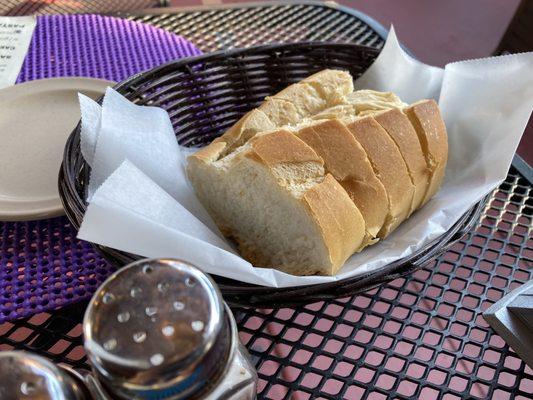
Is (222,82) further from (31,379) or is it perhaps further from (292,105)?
(31,379)

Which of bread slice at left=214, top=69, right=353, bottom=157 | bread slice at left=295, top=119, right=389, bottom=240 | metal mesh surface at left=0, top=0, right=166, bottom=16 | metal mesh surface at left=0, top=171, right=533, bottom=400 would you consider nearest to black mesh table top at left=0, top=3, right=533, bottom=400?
metal mesh surface at left=0, top=171, right=533, bottom=400

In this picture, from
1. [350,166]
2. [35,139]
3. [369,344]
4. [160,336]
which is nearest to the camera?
[160,336]

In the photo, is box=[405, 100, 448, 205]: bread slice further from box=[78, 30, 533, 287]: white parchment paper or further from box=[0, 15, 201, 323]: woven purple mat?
box=[0, 15, 201, 323]: woven purple mat

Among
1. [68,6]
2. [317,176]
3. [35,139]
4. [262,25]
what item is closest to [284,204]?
[317,176]

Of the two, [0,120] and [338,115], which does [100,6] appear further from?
[338,115]

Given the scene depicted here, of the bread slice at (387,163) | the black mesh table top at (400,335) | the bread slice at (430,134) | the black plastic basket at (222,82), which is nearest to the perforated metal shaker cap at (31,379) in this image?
the black mesh table top at (400,335)
